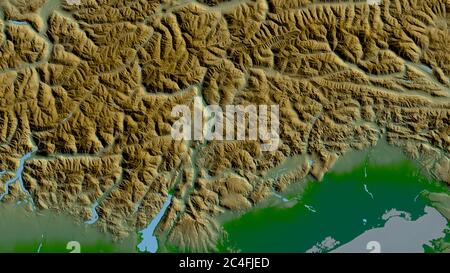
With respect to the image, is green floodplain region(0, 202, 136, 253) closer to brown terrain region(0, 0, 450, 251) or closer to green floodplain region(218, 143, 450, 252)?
brown terrain region(0, 0, 450, 251)

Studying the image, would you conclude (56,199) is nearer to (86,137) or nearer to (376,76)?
(86,137)

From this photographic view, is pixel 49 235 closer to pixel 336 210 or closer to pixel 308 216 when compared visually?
pixel 308 216

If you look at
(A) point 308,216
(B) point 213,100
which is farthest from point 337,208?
(B) point 213,100

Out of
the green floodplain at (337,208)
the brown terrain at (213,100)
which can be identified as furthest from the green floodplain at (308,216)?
the brown terrain at (213,100)

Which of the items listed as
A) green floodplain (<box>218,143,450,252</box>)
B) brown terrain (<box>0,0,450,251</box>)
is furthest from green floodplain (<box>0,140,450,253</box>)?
brown terrain (<box>0,0,450,251</box>)

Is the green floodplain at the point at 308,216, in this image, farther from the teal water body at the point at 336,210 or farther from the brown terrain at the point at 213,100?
the brown terrain at the point at 213,100

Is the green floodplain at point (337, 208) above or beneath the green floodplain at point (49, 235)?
above

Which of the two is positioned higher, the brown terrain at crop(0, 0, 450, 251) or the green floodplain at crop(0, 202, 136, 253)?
the brown terrain at crop(0, 0, 450, 251)
